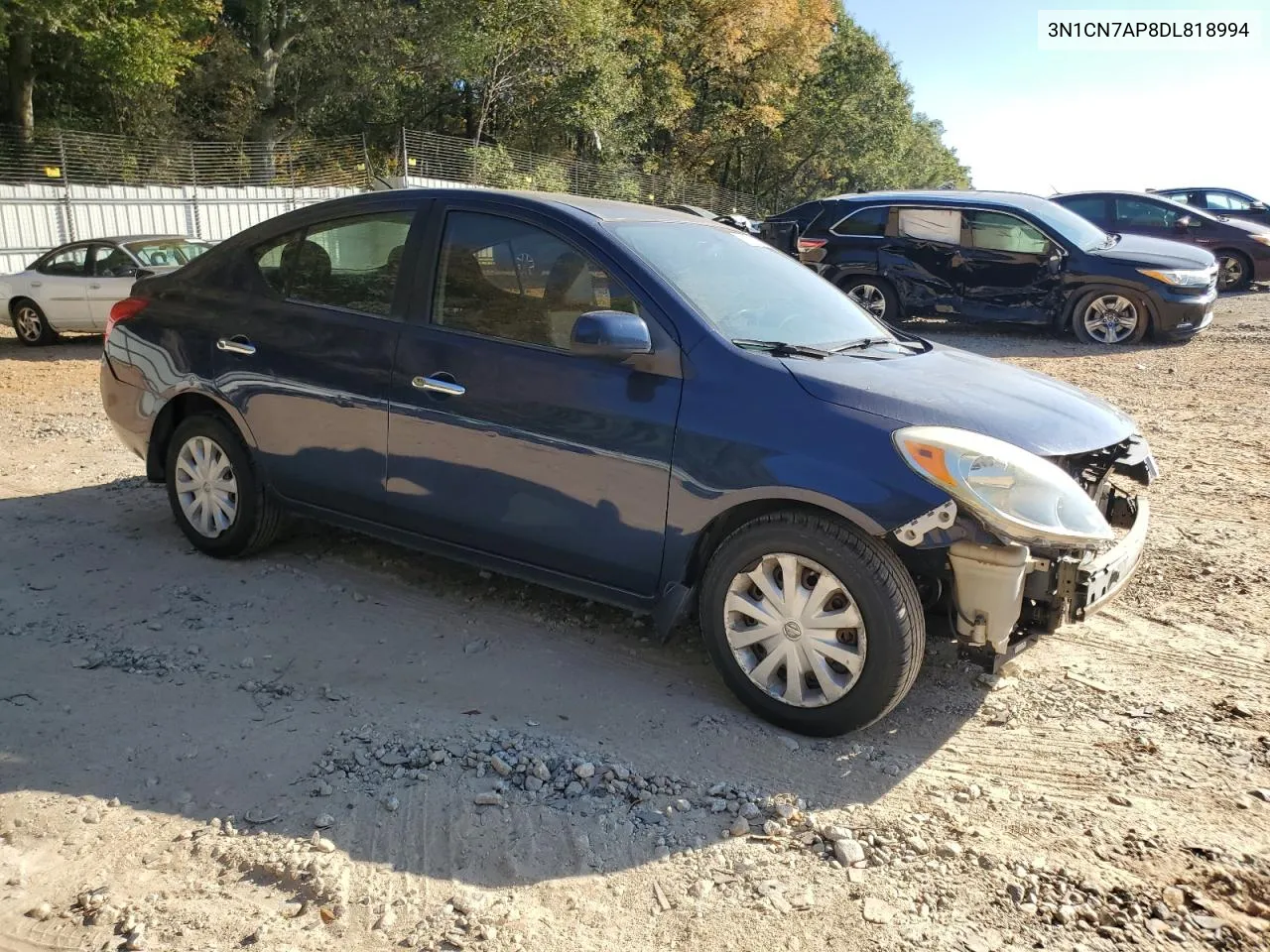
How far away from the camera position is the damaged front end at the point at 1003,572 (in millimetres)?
A: 3246

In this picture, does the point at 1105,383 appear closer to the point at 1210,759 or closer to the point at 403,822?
the point at 1210,759

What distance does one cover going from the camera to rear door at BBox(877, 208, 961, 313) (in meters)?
12.4

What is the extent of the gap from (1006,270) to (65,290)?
1144 cm

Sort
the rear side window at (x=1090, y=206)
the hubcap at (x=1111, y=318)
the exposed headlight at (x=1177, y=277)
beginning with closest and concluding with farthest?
1. the exposed headlight at (x=1177, y=277)
2. the hubcap at (x=1111, y=318)
3. the rear side window at (x=1090, y=206)

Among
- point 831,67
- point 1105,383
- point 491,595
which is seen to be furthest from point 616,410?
point 831,67

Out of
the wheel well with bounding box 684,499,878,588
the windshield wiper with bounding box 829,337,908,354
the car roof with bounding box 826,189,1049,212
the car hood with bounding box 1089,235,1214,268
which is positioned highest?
the car roof with bounding box 826,189,1049,212

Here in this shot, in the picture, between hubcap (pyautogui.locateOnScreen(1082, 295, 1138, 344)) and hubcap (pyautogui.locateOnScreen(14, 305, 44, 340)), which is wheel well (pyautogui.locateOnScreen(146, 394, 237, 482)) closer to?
hubcap (pyautogui.locateOnScreen(14, 305, 44, 340))

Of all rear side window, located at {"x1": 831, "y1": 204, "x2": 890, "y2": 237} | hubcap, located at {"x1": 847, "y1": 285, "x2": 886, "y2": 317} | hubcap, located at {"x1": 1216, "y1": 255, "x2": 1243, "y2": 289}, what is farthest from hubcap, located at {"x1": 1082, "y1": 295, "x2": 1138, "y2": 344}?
hubcap, located at {"x1": 1216, "y1": 255, "x2": 1243, "y2": 289}

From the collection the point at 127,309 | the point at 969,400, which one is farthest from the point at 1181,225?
the point at 127,309

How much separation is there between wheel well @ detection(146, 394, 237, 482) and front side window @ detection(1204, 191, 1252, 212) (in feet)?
65.5


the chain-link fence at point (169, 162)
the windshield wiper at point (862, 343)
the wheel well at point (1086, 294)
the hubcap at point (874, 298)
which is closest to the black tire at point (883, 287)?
the hubcap at point (874, 298)

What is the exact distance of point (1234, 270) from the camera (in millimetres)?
18141

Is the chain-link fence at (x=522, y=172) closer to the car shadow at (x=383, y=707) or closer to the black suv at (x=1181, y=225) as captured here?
the black suv at (x=1181, y=225)

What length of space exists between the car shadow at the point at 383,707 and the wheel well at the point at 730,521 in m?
0.50
